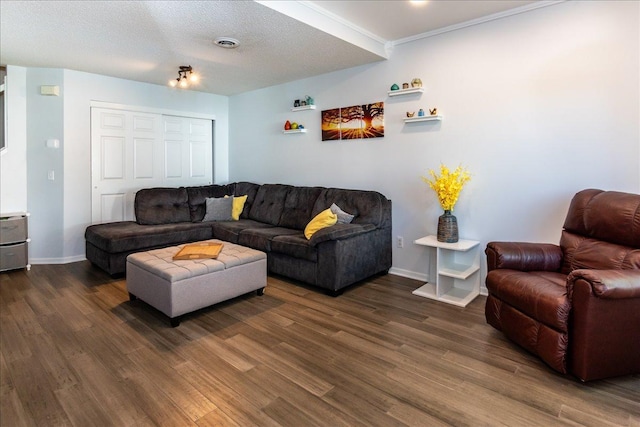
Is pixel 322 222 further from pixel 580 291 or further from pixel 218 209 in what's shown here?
pixel 580 291

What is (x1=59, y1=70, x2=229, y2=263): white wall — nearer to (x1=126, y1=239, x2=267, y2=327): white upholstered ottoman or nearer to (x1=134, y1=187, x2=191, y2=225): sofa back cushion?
(x1=134, y1=187, x2=191, y2=225): sofa back cushion

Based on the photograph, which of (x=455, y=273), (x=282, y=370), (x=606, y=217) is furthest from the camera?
(x=455, y=273)

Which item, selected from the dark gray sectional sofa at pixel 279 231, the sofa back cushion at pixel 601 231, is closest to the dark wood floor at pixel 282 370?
the dark gray sectional sofa at pixel 279 231

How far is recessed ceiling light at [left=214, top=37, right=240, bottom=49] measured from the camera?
3.46m

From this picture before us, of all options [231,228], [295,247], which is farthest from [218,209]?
[295,247]

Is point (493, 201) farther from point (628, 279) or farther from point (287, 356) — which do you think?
point (287, 356)

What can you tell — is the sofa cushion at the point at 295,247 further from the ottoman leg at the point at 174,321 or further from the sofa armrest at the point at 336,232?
the ottoman leg at the point at 174,321

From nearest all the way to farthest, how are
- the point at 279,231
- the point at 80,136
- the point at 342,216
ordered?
the point at 342,216 < the point at 279,231 < the point at 80,136

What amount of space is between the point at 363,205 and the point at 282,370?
7.13ft

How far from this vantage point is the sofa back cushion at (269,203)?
16.0 ft

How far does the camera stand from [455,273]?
135 inches

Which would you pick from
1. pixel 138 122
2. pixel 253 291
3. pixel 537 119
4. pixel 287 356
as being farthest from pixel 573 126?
pixel 138 122

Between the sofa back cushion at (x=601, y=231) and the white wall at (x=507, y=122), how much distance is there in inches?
11.2

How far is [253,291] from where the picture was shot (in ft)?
11.7
